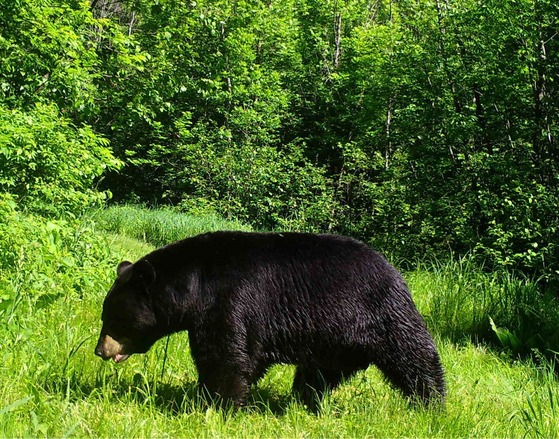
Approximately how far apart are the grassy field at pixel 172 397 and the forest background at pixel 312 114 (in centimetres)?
174

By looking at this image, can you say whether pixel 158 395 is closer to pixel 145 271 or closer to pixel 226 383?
pixel 226 383

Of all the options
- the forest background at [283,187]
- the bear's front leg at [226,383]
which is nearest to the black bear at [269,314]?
the bear's front leg at [226,383]

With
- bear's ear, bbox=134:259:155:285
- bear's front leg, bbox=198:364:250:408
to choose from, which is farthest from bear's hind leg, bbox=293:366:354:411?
bear's ear, bbox=134:259:155:285

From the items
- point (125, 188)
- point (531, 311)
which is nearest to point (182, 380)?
point (531, 311)

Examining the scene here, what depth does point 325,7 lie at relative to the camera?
24984mm

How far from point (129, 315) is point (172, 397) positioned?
52 cm

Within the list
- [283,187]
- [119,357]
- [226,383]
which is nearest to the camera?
[226,383]

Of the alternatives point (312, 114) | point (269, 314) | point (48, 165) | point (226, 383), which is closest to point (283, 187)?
point (312, 114)

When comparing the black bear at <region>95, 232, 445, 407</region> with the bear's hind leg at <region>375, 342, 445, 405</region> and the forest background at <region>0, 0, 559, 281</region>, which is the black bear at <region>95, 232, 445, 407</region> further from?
the forest background at <region>0, 0, 559, 281</region>

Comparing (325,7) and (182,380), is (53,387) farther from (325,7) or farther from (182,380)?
(325,7)

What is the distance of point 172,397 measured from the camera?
3.24 metres

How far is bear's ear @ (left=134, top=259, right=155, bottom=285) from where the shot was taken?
3.10 m

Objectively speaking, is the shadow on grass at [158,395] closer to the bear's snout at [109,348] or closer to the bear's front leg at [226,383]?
the bear's front leg at [226,383]

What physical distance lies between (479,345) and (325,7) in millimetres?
22151
